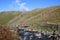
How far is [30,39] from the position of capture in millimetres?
6910

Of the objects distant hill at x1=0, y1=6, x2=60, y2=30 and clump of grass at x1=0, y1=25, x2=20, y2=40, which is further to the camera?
distant hill at x1=0, y1=6, x2=60, y2=30

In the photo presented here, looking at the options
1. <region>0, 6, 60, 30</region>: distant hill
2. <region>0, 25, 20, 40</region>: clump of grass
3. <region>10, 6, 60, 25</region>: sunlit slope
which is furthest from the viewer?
<region>10, 6, 60, 25</region>: sunlit slope

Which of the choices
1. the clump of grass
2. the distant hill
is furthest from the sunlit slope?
the clump of grass

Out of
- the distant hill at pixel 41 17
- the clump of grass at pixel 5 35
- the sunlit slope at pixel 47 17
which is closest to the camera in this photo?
the clump of grass at pixel 5 35

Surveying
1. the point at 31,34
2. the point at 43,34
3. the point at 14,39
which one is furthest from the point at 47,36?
the point at 14,39

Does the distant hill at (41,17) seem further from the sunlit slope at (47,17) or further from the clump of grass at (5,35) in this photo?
the clump of grass at (5,35)

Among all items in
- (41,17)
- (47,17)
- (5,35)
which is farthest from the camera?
(41,17)

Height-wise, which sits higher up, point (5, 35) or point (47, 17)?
point (47, 17)

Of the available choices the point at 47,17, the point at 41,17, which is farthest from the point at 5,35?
the point at 41,17

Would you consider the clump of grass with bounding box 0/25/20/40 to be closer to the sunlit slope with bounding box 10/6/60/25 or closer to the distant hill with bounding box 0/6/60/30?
the distant hill with bounding box 0/6/60/30

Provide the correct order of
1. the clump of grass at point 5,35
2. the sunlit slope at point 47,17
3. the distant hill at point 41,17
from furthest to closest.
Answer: the sunlit slope at point 47,17, the distant hill at point 41,17, the clump of grass at point 5,35

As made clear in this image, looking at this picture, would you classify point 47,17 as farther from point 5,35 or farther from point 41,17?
point 5,35

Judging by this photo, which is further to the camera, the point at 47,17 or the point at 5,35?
the point at 47,17

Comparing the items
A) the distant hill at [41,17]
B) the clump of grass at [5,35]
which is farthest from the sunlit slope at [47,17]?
the clump of grass at [5,35]
